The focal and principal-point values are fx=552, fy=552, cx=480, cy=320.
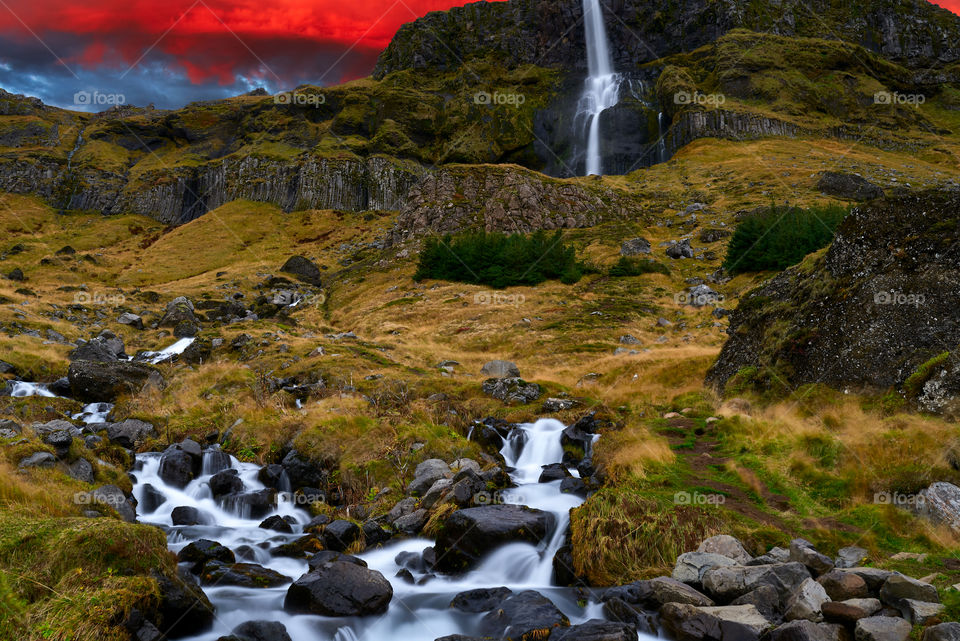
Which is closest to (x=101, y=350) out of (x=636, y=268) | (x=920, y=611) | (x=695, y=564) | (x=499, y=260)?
(x=695, y=564)

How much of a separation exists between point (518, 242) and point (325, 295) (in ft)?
85.4

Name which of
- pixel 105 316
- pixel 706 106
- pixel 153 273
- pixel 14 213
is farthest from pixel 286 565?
pixel 14 213

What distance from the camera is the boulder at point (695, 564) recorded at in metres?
8.58

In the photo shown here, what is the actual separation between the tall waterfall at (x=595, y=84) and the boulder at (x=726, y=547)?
124233 millimetres

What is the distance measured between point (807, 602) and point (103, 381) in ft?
85.9

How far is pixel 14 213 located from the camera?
445 feet

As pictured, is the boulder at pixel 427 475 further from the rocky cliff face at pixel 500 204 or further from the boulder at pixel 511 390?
the rocky cliff face at pixel 500 204

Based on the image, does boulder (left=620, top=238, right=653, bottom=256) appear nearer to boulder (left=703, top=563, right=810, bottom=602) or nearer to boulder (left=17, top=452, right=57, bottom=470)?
boulder (left=703, top=563, right=810, bottom=602)

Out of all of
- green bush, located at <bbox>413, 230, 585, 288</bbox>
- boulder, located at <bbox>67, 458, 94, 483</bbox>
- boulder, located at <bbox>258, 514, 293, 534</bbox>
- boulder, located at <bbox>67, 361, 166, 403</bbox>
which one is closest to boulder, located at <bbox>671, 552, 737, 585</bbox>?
boulder, located at <bbox>258, 514, 293, 534</bbox>

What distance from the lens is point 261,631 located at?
28.4ft

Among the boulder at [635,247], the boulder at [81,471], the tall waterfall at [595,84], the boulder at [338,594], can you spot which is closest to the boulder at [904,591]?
the boulder at [338,594]

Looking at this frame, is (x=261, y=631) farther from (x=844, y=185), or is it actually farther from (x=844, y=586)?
(x=844, y=185)

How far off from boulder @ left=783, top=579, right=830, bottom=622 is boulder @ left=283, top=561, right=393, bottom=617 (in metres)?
6.32

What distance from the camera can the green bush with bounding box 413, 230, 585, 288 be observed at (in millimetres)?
60938
